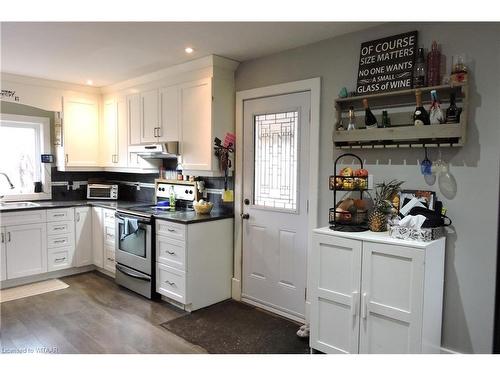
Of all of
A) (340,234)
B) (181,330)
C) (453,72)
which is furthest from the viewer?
(181,330)

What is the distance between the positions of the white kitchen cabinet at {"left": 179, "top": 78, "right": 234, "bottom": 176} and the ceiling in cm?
29

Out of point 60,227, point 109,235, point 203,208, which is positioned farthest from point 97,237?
point 203,208

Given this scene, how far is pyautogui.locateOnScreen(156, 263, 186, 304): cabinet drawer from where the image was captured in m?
3.21

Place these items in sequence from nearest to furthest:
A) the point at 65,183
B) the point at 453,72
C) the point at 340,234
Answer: the point at 453,72 < the point at 340,234 < the point at 65,183

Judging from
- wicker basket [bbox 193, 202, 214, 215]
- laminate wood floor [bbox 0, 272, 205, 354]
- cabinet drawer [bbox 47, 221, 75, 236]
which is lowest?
laminate wood floor [bbox 0, 272, 205, 354]

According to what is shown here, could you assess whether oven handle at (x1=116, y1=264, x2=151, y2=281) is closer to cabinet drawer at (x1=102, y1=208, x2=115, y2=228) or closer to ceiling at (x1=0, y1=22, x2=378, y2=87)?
cabinet drawer at (x1=102, y1=208, x2=115, y2=228)

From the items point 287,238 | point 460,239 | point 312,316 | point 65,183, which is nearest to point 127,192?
point 65,183

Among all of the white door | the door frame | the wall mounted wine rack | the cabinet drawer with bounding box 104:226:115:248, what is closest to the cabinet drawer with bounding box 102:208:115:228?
the cabinet drawer with bounding box 104:226:115:248

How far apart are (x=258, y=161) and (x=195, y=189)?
0.86 meters

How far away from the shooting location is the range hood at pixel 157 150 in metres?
3.64

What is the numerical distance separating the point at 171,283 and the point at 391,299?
1995mm

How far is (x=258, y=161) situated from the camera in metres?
3.36

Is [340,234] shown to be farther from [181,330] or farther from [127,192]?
[127,192]

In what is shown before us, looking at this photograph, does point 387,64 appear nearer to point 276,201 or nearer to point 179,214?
point 276,201
